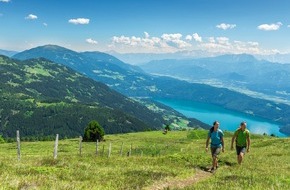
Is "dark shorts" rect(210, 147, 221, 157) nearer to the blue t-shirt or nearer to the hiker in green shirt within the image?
the blue t-shirt

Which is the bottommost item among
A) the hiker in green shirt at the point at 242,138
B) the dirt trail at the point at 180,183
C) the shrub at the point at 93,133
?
the shrub at the point at 93,133

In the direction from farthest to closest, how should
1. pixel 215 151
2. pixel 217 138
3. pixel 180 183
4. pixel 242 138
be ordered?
pixel 242 138 < pixel 217 138 < pixel 215 151 < pixel 180 183

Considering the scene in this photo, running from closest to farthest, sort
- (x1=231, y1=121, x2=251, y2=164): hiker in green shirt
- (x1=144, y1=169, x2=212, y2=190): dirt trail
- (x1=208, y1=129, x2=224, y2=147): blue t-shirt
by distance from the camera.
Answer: (x1=144, y1=169, x2=212, y2=190): dirt trail → (x1=208, y1=129, x2=224, y2=147): blue t-shirt → (x1=231, y1=121, x2=251, y2=164): hiker in green shirt

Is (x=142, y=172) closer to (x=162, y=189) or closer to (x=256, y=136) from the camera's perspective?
(x=162, y=189)

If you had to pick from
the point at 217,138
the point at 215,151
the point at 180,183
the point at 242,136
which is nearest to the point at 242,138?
the point at 242,136

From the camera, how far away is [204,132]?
106812mm

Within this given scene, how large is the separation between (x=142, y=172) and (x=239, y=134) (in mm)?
10507

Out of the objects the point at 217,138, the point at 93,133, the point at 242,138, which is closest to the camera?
the point at 217,138

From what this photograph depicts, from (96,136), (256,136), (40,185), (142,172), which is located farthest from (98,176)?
(256,136)

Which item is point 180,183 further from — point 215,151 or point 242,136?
point 242,136

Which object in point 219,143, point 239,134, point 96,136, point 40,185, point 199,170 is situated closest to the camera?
point 40,185

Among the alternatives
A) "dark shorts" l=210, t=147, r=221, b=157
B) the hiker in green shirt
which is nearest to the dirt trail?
"dark shorts" l=210, t=147, r=221, b=157

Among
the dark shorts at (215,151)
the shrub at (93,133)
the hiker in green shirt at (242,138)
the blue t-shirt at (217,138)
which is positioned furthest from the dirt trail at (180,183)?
the shrub at (93,133)

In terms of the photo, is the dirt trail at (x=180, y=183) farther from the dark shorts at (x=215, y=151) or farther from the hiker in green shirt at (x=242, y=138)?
the hiker in green shirt at (x=242, y=138)
